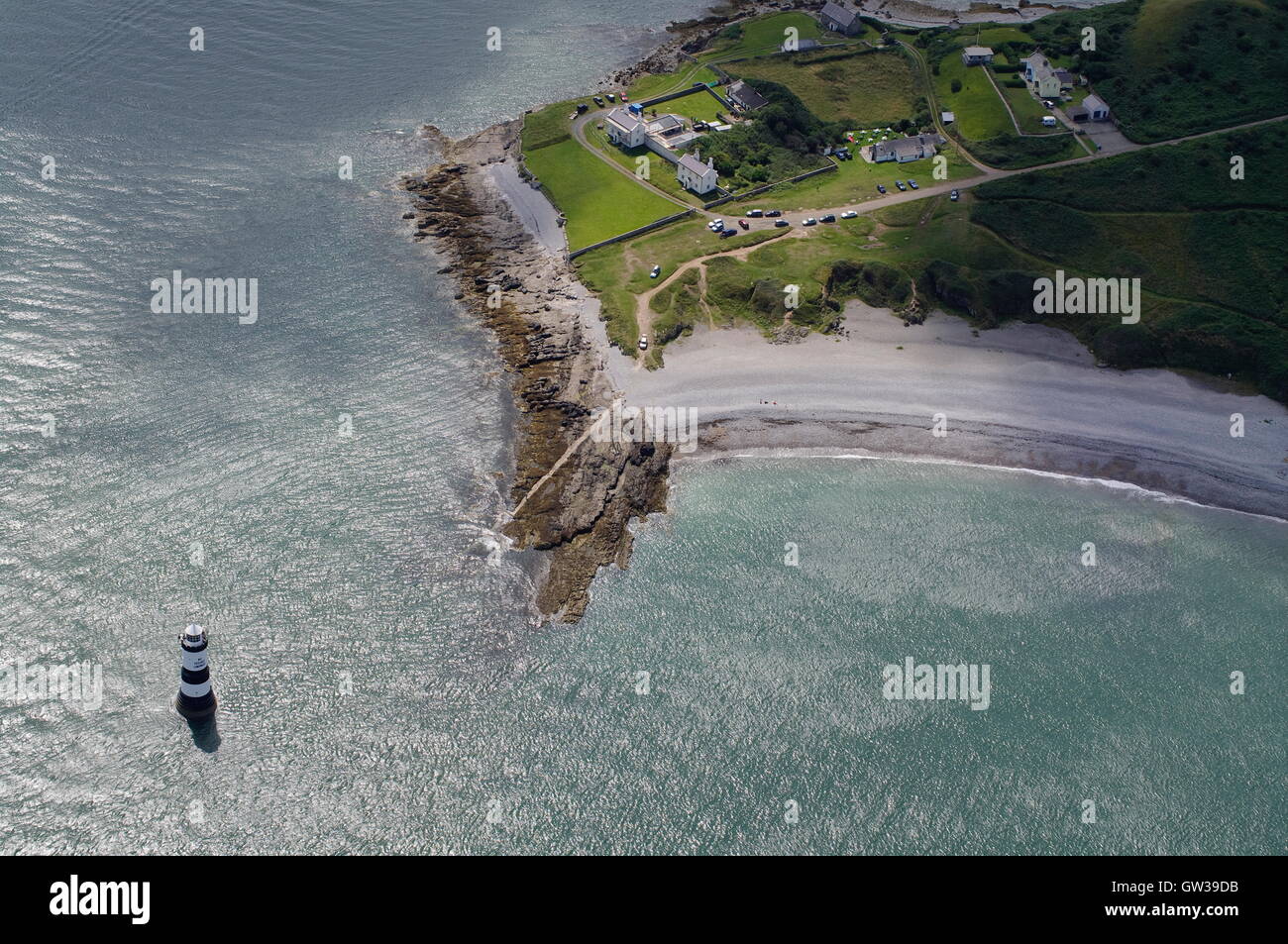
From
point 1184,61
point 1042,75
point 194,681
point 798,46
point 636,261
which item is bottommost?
point 194,681

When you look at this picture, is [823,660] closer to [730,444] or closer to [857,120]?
[730,444]

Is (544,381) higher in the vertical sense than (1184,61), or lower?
lower

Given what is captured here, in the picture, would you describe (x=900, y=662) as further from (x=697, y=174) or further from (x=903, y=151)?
(x=903, y=151)

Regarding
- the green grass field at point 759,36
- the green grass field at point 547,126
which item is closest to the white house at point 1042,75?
the green grass field at point 759,36

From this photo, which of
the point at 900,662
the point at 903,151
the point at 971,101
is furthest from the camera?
the point at 971,101

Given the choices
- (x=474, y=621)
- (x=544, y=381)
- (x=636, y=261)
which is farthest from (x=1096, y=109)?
(x=474, y=621)

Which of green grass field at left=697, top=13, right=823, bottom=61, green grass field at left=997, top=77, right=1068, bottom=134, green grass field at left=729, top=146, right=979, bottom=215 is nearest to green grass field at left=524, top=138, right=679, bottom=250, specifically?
green grass field at left=729, top=146, right=979, bottom=215

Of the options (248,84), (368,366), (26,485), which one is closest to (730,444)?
(368,366)
